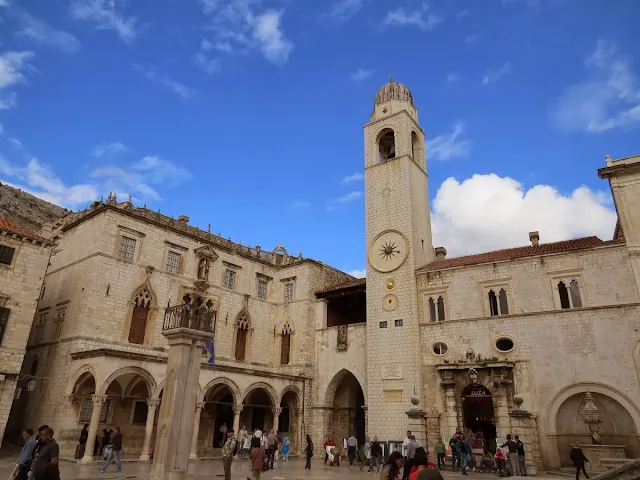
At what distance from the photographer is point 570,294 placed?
70.1 ft

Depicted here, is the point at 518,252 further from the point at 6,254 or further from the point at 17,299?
the point at 6,254

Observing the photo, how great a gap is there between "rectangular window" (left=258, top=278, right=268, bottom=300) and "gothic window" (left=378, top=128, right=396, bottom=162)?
37.0 ft

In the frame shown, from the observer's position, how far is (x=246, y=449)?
2306 cm

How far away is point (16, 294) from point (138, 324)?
5654 mm

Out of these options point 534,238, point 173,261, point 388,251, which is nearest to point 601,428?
point 534,238

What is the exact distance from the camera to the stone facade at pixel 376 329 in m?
20.2

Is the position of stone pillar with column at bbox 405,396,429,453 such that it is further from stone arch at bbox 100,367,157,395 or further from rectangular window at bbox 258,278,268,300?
rectangular window at bbox 258,278,268,300

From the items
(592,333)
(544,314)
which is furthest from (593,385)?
(544,314)

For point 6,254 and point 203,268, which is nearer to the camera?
point 6,254

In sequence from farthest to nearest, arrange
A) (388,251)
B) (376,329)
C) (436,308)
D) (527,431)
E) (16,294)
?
(388,251), (376,329), (436,308), (16,294), (527,431)

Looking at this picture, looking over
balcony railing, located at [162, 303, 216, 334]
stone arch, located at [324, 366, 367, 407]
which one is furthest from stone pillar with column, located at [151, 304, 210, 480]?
stone arch, located at [324, 366, 367, 407]

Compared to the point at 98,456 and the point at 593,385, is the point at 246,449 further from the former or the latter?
the point at 593,385

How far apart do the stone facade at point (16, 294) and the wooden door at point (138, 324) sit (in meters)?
4.50

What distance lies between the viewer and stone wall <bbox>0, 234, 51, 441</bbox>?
1925cm
